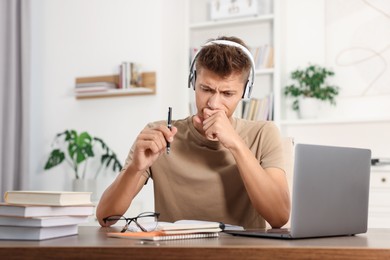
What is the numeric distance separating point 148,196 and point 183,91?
831 mm

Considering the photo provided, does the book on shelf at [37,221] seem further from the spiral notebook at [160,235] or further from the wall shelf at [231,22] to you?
the wall shelf at [231,22]

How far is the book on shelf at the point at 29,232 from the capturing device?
1.06m

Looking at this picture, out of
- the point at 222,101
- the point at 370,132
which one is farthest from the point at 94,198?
the point at 222,101

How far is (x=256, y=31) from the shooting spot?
156 inches

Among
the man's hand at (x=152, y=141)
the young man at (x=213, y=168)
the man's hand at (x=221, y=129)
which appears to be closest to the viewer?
the man's hand at (x=152, y=141)

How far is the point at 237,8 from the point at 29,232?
10.1ft

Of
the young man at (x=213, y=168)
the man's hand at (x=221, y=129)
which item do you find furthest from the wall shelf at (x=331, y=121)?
the man's hand at (x=221, y=129)

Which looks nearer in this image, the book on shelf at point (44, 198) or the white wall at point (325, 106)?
the book on shelf at point (44, 198)

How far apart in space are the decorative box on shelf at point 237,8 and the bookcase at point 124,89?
2.17ft

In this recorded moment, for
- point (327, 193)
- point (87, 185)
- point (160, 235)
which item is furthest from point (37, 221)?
point (87, 185)

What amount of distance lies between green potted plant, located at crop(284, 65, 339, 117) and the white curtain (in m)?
1.96

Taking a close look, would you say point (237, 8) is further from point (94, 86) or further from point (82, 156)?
point (82, 156)

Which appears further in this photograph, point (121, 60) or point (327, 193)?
point (121, 60)

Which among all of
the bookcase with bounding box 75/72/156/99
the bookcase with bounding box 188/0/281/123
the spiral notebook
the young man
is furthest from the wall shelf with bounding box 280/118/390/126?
the spiral notebook
